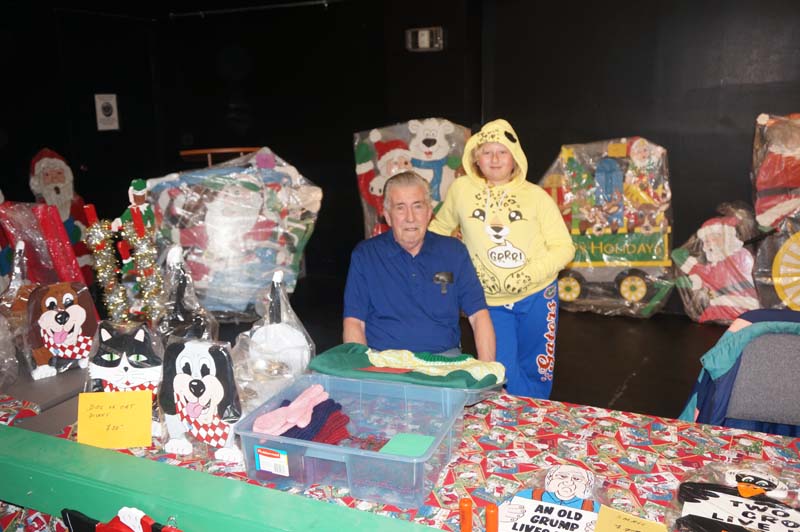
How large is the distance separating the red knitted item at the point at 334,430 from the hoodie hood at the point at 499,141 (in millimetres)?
1581

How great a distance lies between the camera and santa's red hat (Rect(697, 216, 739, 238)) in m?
4.62

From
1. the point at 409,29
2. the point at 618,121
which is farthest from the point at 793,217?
the point at 409,29

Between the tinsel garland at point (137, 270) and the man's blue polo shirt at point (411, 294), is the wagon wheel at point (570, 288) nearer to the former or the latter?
the man's blue polo shirt at point (411, 294)

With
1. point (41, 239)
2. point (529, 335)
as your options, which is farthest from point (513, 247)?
point (41, 239)

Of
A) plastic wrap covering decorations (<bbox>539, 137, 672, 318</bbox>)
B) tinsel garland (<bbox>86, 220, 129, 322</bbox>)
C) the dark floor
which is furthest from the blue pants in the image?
plastic wrap covering decorations (<bbox>539, 137, 672, 318</bbox>)

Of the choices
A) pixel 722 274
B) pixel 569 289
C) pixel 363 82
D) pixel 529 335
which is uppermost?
pixel 363 82

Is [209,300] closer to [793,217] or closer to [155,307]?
[155,307]

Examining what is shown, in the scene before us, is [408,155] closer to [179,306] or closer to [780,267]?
[780,267]

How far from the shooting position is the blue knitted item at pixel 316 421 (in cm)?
129

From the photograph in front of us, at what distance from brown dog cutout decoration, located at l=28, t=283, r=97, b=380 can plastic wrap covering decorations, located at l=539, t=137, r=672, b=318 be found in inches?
155

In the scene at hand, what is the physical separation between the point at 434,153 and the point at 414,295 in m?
3.06

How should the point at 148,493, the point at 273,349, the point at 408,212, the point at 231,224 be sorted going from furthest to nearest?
the point at 231,224
the point at 408,212
the point at 273,349
the point at 148,493

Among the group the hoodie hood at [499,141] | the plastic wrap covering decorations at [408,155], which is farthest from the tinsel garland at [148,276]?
the plastic wrap covering decorations at [408,155]

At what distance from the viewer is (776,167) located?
14.2 feet
